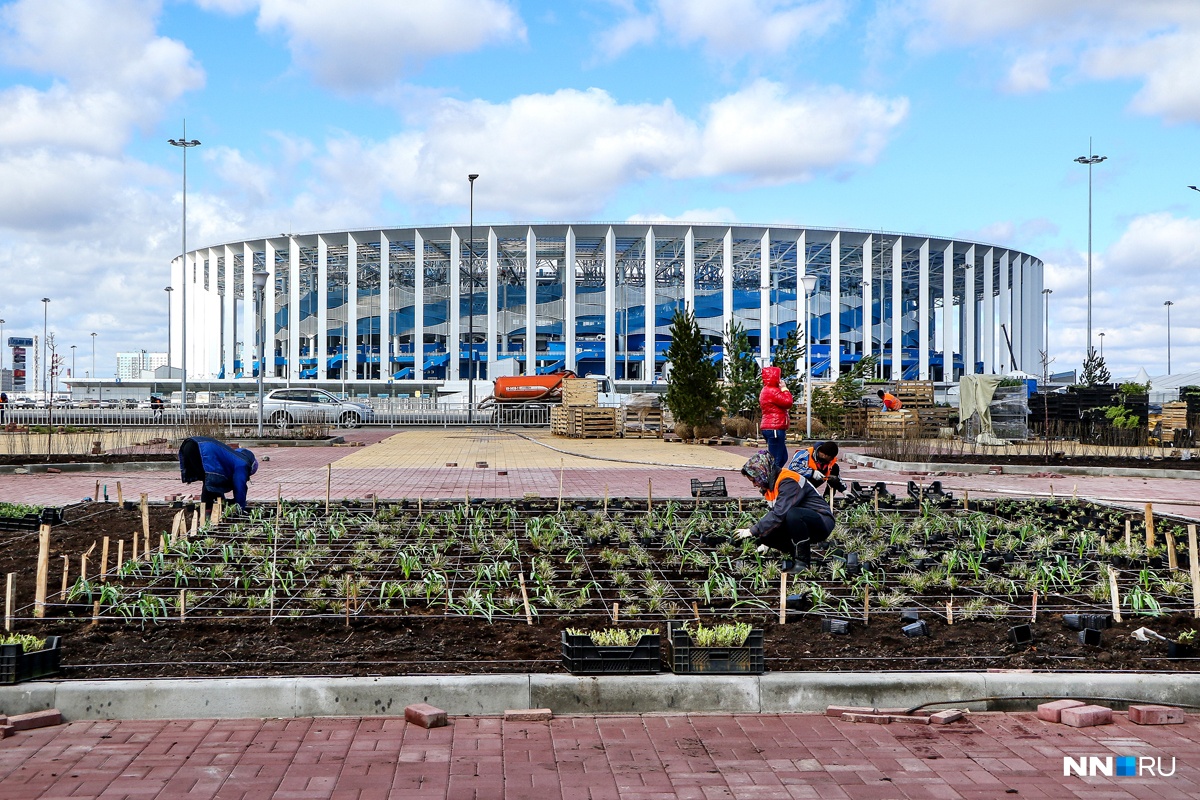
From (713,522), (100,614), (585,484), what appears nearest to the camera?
(100,614)

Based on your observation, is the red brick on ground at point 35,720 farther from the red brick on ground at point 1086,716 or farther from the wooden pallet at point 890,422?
the wooden pallet at point 890,422

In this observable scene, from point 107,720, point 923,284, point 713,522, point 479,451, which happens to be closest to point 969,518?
point 713,522

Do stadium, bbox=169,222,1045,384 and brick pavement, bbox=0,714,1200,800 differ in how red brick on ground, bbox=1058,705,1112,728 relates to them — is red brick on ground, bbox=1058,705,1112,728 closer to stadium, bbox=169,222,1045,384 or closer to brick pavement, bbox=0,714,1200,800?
brick pavement, bbox=0,714,1200,800

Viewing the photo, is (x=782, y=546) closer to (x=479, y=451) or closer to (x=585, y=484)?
(x=585, y=484)

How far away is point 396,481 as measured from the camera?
640 inches

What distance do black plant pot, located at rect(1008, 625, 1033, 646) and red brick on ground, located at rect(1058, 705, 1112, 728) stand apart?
0.93 m

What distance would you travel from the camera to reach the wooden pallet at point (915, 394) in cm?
3356

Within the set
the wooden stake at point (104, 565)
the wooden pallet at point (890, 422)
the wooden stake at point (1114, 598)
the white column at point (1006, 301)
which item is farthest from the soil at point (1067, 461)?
the white column at point (1006, 301)

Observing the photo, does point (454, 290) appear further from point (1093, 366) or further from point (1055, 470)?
point (1055, 470)

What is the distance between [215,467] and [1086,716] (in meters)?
8.29

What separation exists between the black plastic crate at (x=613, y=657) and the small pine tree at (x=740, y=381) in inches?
1025

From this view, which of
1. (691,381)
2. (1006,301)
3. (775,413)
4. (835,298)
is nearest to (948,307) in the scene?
(835,298)

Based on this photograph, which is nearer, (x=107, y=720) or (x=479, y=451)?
(x=107, y=720)

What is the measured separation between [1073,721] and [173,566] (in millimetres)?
6275
